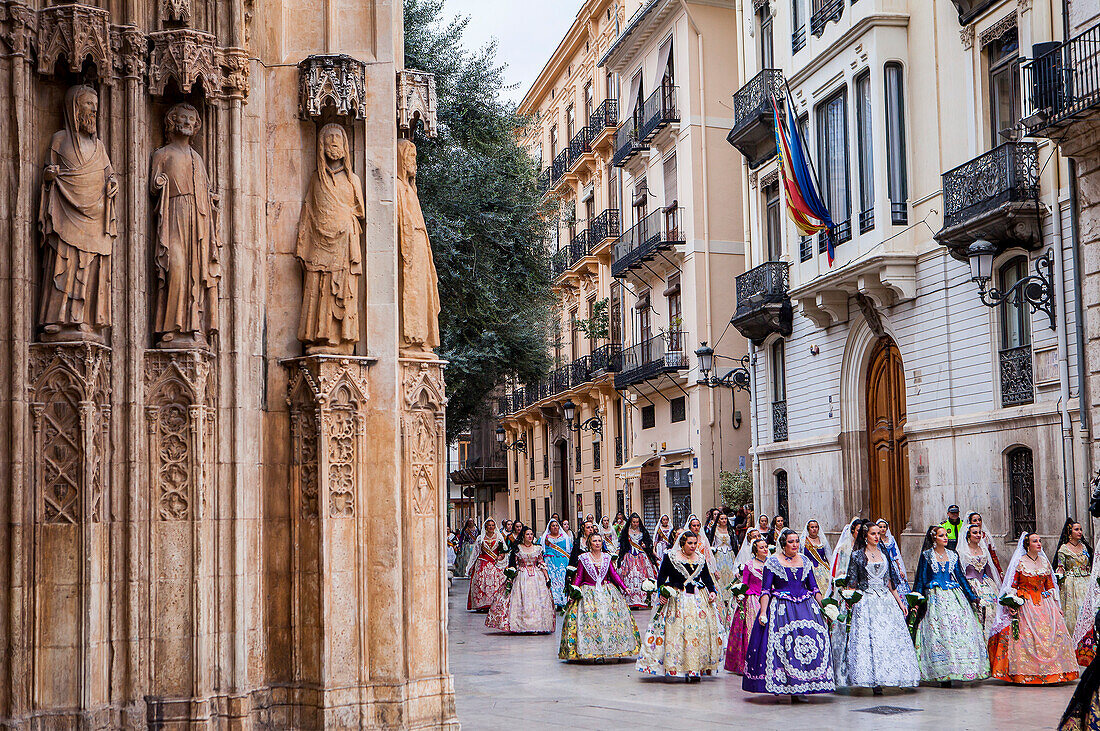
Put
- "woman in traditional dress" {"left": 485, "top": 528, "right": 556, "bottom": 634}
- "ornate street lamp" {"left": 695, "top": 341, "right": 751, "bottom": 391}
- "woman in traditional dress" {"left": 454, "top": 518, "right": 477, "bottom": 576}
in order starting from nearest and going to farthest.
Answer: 1. "woman in traditional dress" {"left": 485, "top": 528, "right": 556, "bottom": 634}
2. "ornate street lamp" {"left": 695, "top": 341, "right": 751, "bottom": 391}
3. "woman in traditional dress" {"left": 454, "top": 518, "right": 477, "bottom": 576}

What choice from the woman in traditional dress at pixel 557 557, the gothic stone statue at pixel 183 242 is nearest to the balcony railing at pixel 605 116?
the woman in traditional dress at pixel 557 557

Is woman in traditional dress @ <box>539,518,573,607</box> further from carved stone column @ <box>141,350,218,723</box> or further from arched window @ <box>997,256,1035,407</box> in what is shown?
carved stone column @ <box>141,350,218,723</box>

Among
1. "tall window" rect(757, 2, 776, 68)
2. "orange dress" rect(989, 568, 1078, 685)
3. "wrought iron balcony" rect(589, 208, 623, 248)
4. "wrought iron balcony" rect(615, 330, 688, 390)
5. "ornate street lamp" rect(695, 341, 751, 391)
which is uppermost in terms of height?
"tall window" rect(757, 2, 776, 68)

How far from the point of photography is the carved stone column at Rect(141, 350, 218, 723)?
8547 millimetres

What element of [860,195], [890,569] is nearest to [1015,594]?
[890,569]

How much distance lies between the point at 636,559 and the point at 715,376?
8634mm

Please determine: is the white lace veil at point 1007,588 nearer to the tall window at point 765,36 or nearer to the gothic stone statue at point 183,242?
the gothic stone statue at point 183,242

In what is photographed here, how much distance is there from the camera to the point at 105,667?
27.1 feet

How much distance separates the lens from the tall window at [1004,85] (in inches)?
836

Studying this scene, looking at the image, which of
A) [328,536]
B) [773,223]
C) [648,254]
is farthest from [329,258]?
[648,254]

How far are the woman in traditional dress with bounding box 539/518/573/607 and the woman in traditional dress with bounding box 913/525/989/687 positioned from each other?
9.01 metres

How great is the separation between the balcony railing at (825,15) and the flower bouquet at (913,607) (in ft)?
48.7

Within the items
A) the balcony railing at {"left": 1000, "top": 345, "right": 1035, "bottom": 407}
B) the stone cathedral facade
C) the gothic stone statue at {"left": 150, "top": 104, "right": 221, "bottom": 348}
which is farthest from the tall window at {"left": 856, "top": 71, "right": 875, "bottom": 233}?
the gothic stone statue at {"left": 150, "top": 104, "right": 221, "bottom": 348}

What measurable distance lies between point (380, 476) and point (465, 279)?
12.9m
